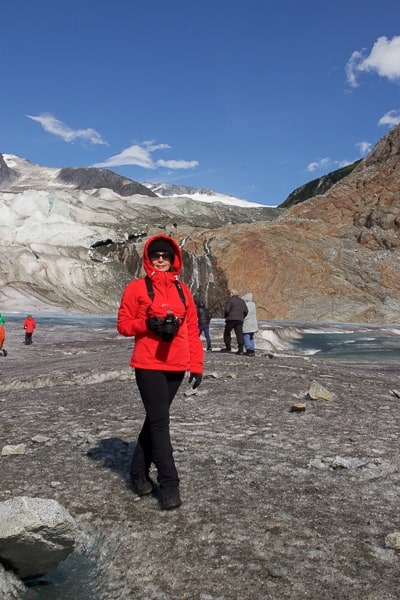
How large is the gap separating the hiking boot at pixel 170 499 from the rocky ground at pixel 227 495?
0.20 feet

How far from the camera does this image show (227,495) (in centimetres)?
500

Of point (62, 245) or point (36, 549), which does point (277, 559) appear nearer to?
point (36, 549)

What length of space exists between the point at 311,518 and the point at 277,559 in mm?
769

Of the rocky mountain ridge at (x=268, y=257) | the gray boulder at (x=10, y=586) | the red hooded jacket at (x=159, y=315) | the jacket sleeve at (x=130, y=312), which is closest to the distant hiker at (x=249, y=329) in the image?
the red hooded jacket at (x=159, y=315)

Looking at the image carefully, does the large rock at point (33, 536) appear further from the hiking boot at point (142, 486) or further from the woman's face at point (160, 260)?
the woman's face at point (160, 260)

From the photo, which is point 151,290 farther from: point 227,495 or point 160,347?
A: point 227,495

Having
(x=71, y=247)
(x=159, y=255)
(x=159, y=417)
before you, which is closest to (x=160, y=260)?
(x=159, y=255)

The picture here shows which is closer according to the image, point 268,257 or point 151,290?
point 151,290

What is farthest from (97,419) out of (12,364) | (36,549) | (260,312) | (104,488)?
(260,312)

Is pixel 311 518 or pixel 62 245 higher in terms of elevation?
pixel 62 245

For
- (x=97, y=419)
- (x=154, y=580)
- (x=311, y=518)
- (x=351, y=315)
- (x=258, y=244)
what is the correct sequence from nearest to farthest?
(x=154, y=580)
(x=311, y=518)
(x=97, y=419)
(x=351, y=315)
(x=258, y=244)

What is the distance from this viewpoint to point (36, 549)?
3.72m

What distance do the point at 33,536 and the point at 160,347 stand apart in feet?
6.16

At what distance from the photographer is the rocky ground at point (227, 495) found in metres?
3.68
